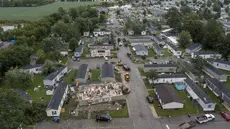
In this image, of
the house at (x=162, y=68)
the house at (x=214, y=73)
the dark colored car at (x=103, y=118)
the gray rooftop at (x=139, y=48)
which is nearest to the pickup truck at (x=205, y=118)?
the dark colored car at (x=103, y=118)

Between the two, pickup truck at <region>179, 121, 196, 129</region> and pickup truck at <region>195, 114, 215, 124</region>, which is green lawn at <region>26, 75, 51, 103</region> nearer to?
pickup truck at <region>179, 121, 196, 129</region>

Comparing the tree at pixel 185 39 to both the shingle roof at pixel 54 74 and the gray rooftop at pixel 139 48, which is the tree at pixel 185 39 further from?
the shingle roof at pixel 54 74

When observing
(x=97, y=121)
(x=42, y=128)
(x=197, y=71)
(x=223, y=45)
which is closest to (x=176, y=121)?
(x=97, y=121)

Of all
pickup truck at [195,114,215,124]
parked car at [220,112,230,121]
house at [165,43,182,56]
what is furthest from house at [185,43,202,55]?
pickup truck at [195,114,215,124]

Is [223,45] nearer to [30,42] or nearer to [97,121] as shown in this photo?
[97,121]

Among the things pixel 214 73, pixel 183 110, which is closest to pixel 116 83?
pixel 183 110

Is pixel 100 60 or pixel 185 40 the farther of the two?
pixel 185 40
